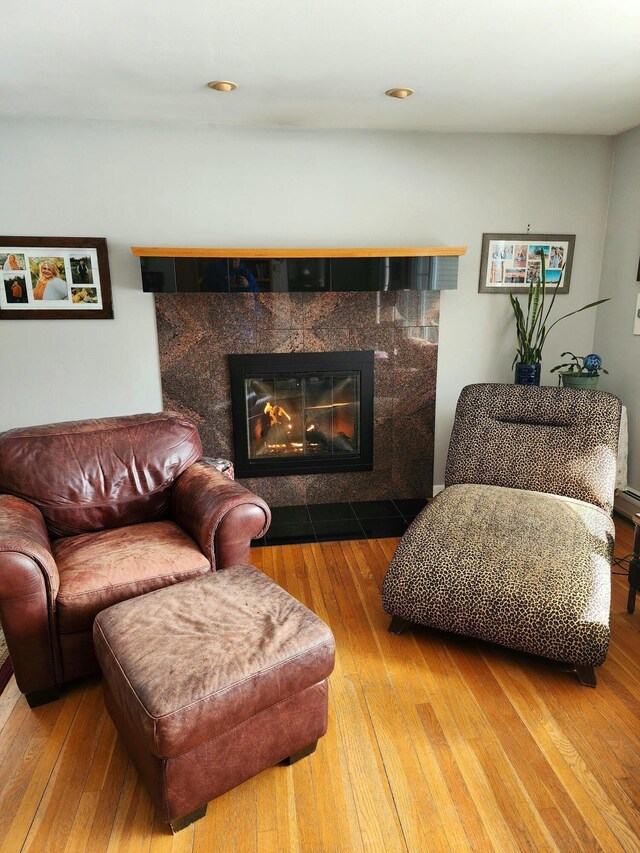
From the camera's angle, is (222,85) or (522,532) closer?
(522,532)

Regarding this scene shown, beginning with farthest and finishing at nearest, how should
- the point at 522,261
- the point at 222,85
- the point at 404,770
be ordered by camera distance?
the point at 522,261
the point at 222,85
the point at 404,770

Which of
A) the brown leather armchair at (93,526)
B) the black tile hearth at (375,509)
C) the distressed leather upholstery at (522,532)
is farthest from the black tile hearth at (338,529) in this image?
the brown leather armchair at (93,526)

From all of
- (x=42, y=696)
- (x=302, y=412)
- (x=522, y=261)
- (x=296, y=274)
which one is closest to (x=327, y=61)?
(x=296, y=274)

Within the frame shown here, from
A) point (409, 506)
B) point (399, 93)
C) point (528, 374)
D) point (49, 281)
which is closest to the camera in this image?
point (399, 93)

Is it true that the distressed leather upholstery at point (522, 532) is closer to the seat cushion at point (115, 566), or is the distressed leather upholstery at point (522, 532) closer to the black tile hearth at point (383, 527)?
the black tile hearth at point (383, 527)

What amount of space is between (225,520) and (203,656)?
2.27 ft

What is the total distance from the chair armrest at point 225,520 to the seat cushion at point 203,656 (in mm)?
310

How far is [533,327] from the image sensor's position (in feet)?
11.9

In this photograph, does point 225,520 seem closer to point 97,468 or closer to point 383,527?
point 97,468

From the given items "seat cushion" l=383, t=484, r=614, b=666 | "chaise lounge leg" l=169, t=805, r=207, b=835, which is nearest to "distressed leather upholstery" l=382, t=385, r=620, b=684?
"seat cushion" l=383, t=484, r=614, b=666

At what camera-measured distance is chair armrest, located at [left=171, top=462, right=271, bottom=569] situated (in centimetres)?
217

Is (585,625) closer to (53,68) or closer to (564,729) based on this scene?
(564,729)

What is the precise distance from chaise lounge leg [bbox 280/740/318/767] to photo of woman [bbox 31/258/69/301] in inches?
112

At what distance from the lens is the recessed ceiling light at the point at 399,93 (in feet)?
8.77
